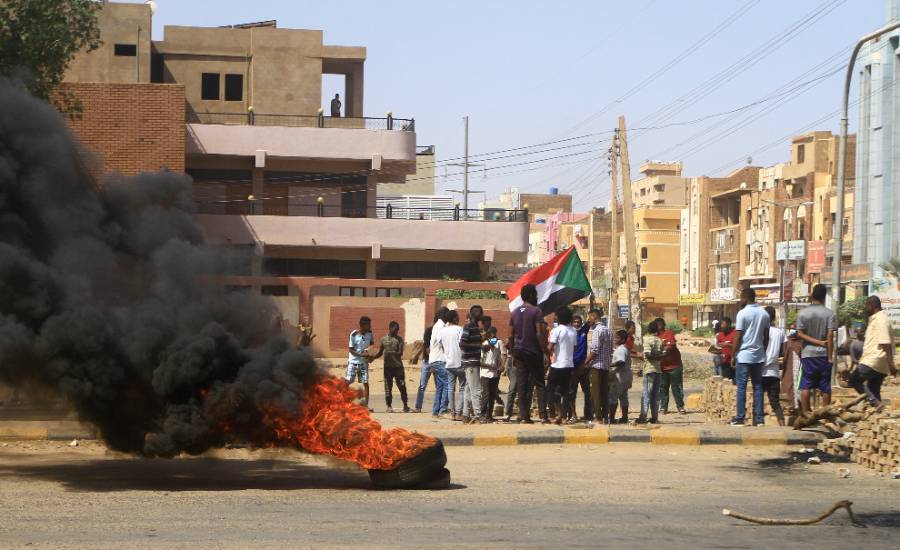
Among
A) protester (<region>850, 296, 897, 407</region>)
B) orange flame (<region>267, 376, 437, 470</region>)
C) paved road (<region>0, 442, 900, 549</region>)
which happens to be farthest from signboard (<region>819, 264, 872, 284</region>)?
orange flame (<region>267, 376, 437, 470</region>)

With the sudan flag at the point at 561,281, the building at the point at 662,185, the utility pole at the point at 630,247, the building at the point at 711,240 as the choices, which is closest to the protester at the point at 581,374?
the sudan flag at the point at 561,281

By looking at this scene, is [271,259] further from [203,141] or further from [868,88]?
[868,88]

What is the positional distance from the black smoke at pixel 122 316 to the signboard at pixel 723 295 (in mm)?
83390

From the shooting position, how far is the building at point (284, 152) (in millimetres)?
46719

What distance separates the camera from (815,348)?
1532 centimetres

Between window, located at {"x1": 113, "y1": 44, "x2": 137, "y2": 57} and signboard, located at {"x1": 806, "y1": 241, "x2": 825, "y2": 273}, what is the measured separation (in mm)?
46104

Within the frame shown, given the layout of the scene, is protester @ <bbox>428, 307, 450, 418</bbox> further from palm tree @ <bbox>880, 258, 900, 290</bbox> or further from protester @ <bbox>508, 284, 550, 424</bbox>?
palm tree @ <bbox>880, 258, 900, 290</bbox>

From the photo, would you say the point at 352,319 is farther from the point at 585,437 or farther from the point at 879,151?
the point at 879,151

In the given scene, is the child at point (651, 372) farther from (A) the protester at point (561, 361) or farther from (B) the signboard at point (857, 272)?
(B) the signboard at point (857, 272)

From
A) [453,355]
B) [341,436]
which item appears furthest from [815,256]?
[341,436]

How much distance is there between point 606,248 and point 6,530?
105956 millimetres

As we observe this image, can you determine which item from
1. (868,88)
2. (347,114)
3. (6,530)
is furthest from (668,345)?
(868,88)

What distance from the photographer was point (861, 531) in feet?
29.0

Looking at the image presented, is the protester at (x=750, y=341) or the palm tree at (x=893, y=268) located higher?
the palm tree at (x=893, y=268)
